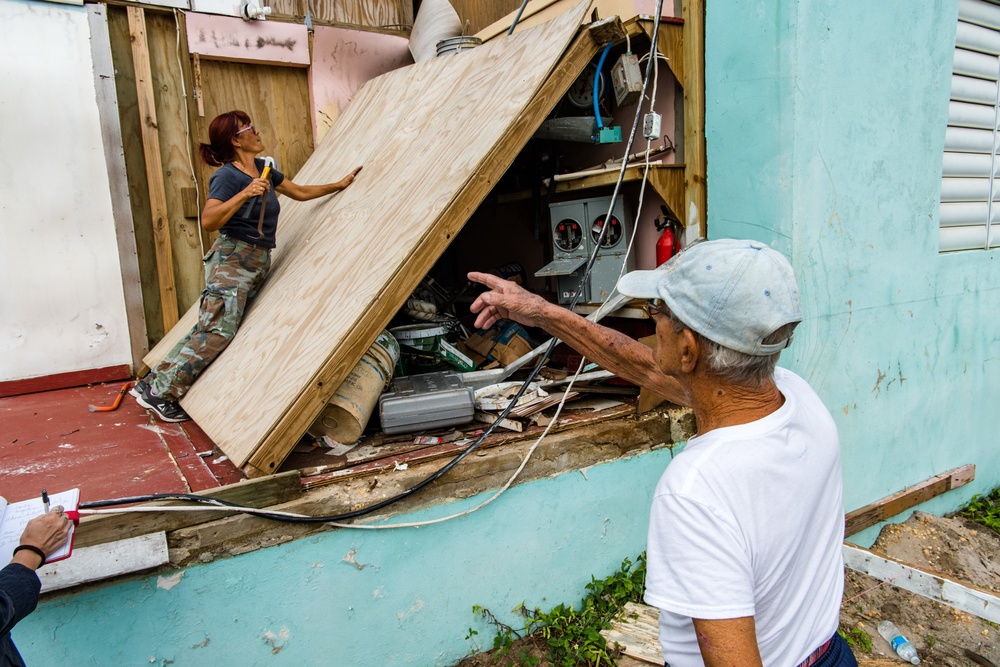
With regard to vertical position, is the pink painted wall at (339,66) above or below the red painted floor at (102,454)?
above

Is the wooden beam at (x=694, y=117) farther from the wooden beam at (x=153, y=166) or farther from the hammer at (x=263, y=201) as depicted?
the wooden beam at (x=153, y=166)

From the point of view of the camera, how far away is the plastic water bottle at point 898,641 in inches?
121

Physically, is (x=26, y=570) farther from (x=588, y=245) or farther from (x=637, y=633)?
(x=588, y=245)

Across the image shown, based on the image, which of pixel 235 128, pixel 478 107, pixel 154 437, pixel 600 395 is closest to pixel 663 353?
pixel 600 395

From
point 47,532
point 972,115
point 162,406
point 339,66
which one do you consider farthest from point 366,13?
point 47,532

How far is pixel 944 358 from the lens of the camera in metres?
4.20

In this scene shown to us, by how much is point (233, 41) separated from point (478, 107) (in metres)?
3.18

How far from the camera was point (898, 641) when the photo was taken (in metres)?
3.15

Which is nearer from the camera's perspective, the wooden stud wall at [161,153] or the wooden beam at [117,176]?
the wooden beam at [117,176]

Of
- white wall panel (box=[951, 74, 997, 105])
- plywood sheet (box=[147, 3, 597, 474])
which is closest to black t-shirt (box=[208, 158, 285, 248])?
plywood sheet (box=[147, 3, 597, 474])

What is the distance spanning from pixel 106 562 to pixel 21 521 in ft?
1.08

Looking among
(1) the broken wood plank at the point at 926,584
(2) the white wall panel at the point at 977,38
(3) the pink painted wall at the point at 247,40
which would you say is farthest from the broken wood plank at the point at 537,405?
(3) the pink painted wall at the point at 247,40

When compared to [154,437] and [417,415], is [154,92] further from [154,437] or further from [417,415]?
[417,415]

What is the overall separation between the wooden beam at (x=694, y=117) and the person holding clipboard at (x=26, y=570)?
10.5ft
